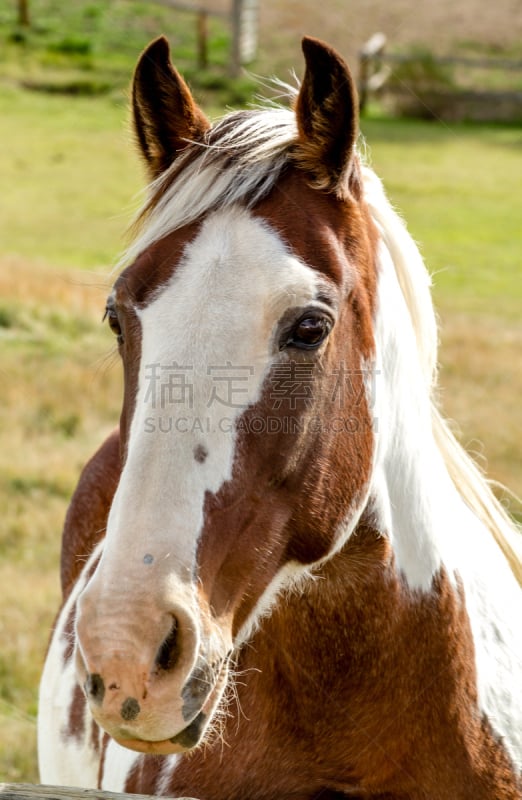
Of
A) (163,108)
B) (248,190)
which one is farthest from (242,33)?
(248,190)

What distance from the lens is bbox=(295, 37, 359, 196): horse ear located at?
93.2 inches

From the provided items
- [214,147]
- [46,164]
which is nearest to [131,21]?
[46,164]

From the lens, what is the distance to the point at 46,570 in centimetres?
675

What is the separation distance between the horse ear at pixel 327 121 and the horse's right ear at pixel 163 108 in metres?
0.32

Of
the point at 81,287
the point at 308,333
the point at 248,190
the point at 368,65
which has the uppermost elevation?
the point at 248,190

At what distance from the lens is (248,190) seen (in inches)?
93.6

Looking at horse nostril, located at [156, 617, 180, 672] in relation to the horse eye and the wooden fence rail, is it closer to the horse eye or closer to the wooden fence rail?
the wooden fence rail

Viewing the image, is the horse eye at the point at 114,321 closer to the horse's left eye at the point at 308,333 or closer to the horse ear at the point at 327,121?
the horse's left eye at the point at 308,333

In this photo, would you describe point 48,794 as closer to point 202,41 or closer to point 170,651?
point 170,651

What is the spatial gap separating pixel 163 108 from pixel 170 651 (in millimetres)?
1450

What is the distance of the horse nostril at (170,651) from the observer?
6.55ft

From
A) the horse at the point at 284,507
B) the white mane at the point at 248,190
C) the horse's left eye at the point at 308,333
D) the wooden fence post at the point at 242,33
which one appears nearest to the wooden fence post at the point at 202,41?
the wooden fence post at the point at 242,33

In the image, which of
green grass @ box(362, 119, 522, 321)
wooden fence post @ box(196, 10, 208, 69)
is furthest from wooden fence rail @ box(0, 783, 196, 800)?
wooden fence post @ box(196, 10, 208, 69)

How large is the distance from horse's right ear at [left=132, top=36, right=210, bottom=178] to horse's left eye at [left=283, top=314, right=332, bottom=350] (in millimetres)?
679
